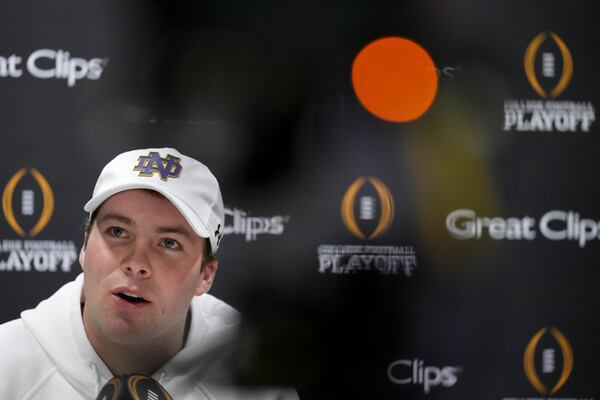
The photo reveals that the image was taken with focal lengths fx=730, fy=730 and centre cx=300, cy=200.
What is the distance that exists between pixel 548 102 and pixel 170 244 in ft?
3.10

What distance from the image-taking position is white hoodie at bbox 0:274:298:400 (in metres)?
1.28

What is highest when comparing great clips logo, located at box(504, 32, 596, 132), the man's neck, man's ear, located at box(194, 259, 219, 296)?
great clips logo, located at box(504, 32, 596, 132)

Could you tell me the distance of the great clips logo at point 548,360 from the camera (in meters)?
1.66

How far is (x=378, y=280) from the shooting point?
162 cm

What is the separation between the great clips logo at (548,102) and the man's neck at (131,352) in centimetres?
89

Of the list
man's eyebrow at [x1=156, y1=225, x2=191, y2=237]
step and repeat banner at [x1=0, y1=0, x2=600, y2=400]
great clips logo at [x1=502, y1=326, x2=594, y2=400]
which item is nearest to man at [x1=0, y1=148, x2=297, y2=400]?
man's eyebrow at [x1=156, y1=225, x2=191, y2=237]

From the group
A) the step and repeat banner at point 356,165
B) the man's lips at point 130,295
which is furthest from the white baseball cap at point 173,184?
the step and repeat banner at point 356,165

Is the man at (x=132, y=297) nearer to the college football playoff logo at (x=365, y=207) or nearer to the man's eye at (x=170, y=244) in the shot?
the man's eye at (x=170, y=244)

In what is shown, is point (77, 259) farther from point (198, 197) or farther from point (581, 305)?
point (581, 305)

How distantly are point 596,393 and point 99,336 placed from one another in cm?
112

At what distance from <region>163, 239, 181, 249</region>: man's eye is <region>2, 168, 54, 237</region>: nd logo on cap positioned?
447 millimetres

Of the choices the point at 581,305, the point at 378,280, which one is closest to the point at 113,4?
the point at 378,280

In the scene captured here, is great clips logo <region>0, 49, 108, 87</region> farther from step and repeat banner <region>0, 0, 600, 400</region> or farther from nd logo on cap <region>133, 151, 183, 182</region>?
nd logo on cap <region>133, 151, 183, 182</region>

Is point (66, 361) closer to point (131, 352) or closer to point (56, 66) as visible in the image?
point (131, 352)
